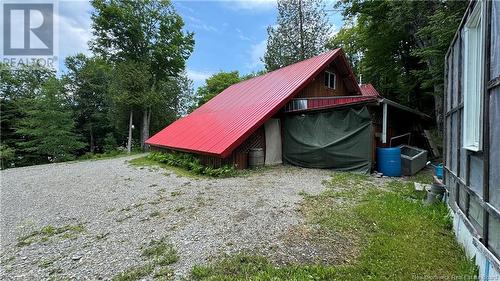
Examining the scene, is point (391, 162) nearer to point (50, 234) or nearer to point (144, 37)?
point (50, 234)

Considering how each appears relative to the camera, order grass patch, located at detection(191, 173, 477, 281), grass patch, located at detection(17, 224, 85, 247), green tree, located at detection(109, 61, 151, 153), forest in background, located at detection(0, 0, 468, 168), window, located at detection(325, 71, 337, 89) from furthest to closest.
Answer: green tree, located at detection(109, 61, 151, 153) → forest in background, located at detection(0, 0, 468, 168) → window, located at detection(325, 71, 337, 89) → grass patch, located at detection(17, 224, 85, 247) → grass patch, located at detection(191, 173, 477, 281)

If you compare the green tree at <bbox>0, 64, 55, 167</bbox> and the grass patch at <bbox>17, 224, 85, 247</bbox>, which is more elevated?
the green tree at <bbox>0, 64, 55, 167</bbox>

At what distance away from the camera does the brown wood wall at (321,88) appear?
10.7 m

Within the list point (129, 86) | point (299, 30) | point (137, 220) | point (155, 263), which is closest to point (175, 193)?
point (137, 220)

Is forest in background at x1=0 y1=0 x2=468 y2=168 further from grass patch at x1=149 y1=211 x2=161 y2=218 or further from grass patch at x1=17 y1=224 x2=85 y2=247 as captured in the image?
grass patch at x1=17 y1=224 x2=85 y2=247

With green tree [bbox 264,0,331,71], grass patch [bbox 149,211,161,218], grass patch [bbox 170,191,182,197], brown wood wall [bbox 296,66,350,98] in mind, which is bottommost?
grass patch [bbox 149,211,161,218]

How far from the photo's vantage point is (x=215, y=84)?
30406 millimetres

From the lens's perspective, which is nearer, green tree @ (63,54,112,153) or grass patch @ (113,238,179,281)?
grass patch @ (113,238,179,281)

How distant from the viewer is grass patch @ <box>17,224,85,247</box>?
146 inches

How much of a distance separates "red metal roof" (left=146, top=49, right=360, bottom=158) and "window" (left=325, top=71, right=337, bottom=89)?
771 millimetres

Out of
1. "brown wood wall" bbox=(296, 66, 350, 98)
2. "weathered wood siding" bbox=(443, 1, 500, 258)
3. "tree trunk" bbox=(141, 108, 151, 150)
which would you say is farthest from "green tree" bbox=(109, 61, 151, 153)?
"weathered wood siding" bbox=(443, 1, 500, 258)

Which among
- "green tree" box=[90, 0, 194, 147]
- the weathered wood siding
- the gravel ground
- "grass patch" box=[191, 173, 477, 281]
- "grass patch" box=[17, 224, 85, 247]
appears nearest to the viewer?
the weathered wood siding

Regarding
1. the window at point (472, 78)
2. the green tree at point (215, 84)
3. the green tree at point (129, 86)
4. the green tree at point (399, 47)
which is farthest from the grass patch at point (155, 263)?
the green tree at point (215, 84)

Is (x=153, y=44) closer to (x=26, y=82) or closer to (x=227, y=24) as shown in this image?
(x=227, y=24)
